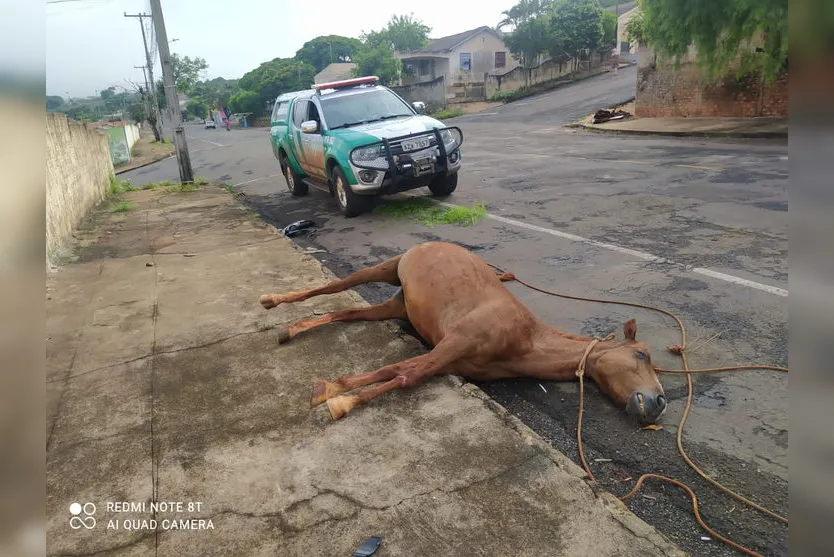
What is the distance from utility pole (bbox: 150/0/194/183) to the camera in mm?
14312

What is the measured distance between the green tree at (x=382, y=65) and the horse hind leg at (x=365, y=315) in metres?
48.3

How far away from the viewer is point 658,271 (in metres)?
A: 5.55

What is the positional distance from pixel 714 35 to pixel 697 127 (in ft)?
55.1

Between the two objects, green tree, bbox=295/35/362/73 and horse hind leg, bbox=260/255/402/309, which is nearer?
horse hind leg, bbox=260/255/402/309

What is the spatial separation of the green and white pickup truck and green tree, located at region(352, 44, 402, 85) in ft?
137

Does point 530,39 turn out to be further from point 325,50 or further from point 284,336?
point 325,50

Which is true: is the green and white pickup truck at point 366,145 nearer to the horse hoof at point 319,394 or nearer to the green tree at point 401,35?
the horse hoof at point 319,394

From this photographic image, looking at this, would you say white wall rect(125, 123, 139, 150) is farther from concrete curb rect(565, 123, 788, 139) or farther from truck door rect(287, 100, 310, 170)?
concrete curb rect(565, 123, 788, 139)

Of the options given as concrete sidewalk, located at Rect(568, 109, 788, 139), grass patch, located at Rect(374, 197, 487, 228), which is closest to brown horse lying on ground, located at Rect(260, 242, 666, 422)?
grass patch, located at Rect(374, 197, 487, 228)

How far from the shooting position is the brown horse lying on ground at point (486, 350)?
3.25 m

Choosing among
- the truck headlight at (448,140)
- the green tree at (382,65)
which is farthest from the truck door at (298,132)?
the green tree at (382,65)

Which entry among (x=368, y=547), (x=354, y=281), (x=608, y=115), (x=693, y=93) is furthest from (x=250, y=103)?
(x=368, y=547)

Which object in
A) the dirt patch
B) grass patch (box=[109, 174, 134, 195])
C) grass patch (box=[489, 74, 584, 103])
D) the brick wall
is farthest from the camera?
grass patch (box=[489, 74, 584, 103])
